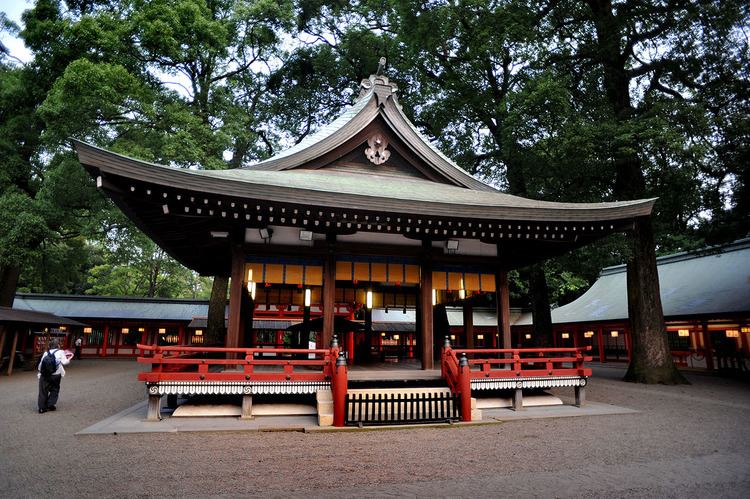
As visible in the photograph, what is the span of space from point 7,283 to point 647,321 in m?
27.8

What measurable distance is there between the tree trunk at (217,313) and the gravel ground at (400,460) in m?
9.48

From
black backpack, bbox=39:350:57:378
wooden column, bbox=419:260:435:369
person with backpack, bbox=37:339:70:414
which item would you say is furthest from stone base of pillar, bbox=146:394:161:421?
wooden column, bbox=419:260:435:369

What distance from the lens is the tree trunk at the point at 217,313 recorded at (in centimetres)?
1867

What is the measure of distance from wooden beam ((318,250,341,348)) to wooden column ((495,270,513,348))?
4283 mm

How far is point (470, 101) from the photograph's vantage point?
20234mm

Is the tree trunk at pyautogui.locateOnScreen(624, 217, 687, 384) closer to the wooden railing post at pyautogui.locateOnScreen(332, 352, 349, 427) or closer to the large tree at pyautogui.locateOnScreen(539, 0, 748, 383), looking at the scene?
the large tree at pyautogui.locateOnScreen(539, 0, 748, 383)

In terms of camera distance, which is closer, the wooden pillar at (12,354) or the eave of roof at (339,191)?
the eave of roof at (339,191)

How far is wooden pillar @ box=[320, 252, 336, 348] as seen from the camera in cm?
947

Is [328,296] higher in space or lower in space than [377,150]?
lower

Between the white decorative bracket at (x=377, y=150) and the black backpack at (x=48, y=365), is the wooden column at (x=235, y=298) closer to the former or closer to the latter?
the black backpack at (x=48, y=365)

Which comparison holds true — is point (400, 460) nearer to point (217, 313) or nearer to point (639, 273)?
point (639, 273)

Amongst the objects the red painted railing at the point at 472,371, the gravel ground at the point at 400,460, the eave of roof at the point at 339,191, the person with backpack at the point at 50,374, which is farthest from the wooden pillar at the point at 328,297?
the person with backpack at the point at 50,374

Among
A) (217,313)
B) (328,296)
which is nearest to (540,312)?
(328,296)

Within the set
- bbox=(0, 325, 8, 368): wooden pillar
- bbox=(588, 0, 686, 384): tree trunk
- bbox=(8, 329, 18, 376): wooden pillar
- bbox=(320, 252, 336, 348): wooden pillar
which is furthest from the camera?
bbox=(8, 329, 18, 376): wooden pillar
